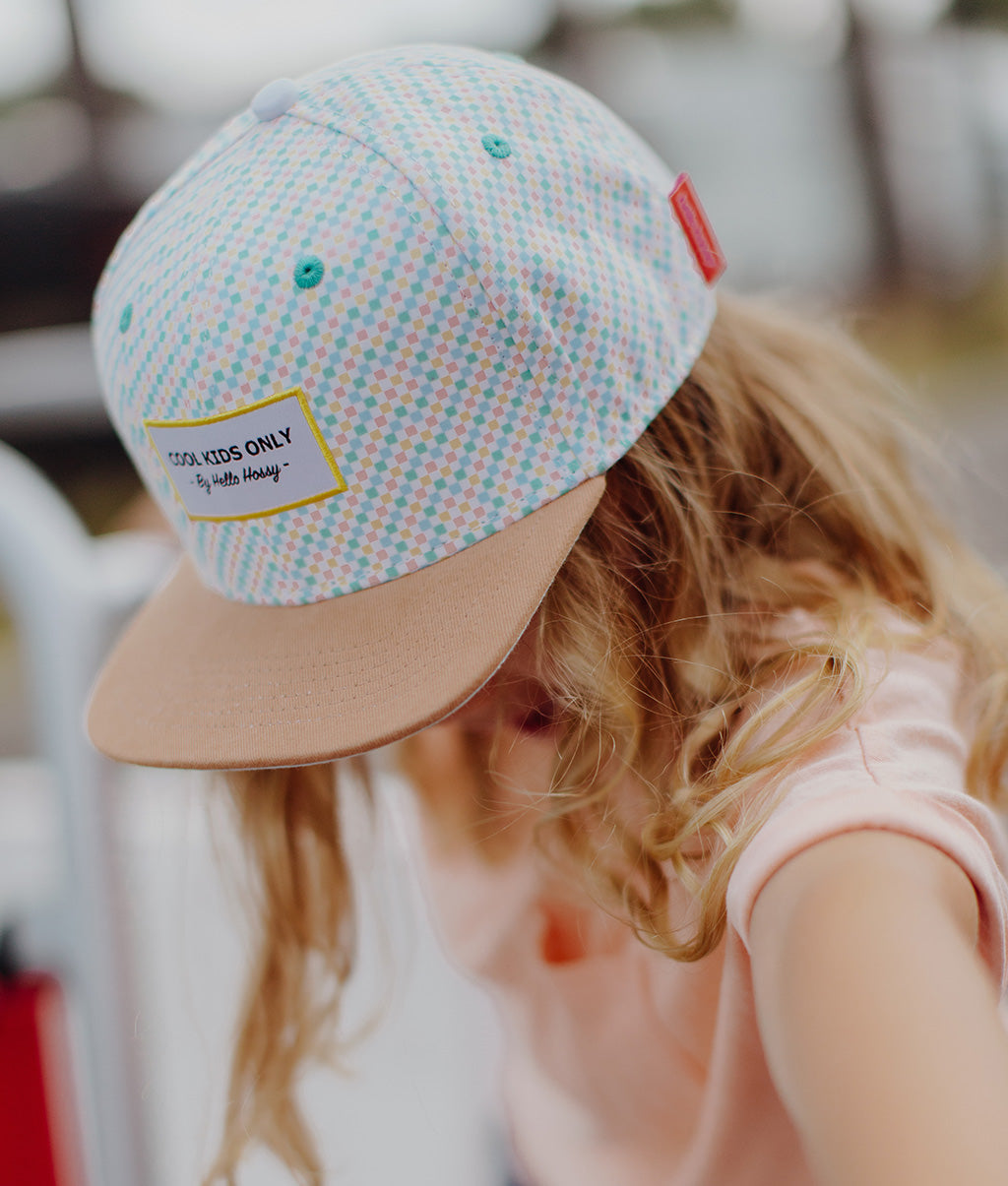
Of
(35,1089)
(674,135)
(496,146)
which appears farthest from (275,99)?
(674,135)

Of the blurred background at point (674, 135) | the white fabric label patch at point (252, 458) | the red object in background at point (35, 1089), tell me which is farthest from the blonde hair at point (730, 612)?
the blurred background at point (674, 135)

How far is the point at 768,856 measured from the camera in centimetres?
38

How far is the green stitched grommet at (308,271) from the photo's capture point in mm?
423

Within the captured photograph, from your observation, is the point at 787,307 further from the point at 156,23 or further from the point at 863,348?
the point at 156,23

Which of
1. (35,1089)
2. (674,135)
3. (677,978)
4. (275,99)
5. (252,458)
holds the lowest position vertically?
(674,135)

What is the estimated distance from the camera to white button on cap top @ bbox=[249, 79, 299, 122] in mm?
480

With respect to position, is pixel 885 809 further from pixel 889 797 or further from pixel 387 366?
pixel 387 366

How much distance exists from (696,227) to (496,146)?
0.12m

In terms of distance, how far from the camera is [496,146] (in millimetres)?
449

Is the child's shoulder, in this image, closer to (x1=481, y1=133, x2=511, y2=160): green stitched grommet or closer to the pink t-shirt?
the pink t-shirt

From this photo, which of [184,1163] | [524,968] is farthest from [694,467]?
[184,1163]

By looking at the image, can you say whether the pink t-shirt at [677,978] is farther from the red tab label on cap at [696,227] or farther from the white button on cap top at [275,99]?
the white button on cap top at [275,99]

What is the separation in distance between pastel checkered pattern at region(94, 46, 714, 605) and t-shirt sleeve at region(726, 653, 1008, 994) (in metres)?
0.15

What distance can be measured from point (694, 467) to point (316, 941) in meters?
0.43
